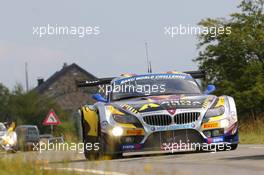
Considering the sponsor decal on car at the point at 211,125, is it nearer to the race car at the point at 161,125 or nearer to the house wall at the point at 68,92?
the race car at the point at 161,125

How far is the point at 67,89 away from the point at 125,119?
370 ft

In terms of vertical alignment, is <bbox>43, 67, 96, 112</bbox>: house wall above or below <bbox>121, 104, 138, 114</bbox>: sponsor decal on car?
above

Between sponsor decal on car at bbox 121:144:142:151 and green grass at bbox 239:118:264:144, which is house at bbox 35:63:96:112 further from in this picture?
sponsor decal on car at bbox 121:144:142:151

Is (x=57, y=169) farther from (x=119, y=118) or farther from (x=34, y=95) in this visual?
(x=34, y=95)

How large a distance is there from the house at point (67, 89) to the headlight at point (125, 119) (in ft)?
362

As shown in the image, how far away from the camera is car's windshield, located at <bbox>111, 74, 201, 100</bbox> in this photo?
14.8 meters

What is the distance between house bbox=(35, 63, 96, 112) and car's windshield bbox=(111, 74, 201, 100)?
108 meters

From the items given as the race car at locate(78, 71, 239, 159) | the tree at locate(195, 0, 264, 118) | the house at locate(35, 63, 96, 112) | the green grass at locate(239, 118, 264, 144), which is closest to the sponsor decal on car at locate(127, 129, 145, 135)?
the race car at locate(78, 71, 239, 159)

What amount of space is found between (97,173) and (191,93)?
223 inches

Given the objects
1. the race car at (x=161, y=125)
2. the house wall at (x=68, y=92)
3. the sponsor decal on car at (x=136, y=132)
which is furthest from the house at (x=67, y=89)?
the sponsor decal on car at (x=136, y=132)

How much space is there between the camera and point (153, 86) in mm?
14938

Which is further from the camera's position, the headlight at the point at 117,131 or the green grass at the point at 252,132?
the green grass at the point at 252,132

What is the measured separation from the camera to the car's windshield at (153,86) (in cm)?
1484

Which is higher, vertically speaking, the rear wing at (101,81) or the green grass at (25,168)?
the rear wing at (101,81)
